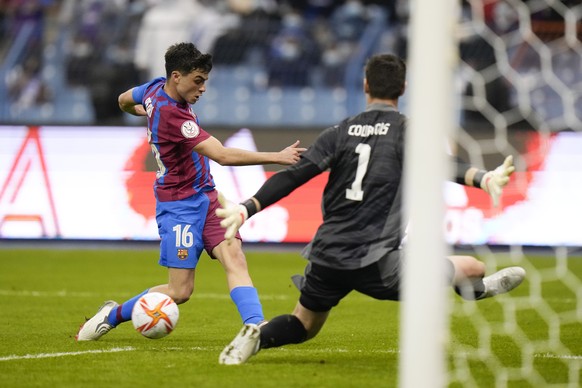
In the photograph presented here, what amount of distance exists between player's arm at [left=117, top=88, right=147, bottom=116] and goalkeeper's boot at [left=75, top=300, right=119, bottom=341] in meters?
1.30

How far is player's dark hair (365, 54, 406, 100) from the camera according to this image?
209 inches

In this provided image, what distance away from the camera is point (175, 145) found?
6.45 m

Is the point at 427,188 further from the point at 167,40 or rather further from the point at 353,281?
the point at 167,40

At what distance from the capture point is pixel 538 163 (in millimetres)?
12742

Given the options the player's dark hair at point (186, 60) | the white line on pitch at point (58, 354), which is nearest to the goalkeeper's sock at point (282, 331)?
the white line on pitch at point (58, 354)

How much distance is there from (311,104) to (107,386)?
1070 centimetres

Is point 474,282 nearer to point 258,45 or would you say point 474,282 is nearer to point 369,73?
point 369,73

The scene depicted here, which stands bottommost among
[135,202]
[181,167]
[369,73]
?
[135,202]

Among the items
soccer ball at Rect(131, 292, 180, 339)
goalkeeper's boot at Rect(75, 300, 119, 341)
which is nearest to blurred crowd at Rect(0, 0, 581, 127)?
goalkeeper's boot at Rect(75, 300, 119, 341)

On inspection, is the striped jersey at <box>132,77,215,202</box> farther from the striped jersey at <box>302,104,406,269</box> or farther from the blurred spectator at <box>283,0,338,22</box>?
the blurred spectator at <box>283,0,338,22</box>

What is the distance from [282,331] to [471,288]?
1.03 meters

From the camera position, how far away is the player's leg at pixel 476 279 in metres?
5.48

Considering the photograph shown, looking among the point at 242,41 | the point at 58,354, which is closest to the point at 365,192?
the point at 58,354

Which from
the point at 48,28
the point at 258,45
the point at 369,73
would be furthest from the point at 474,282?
the point at 48,28
